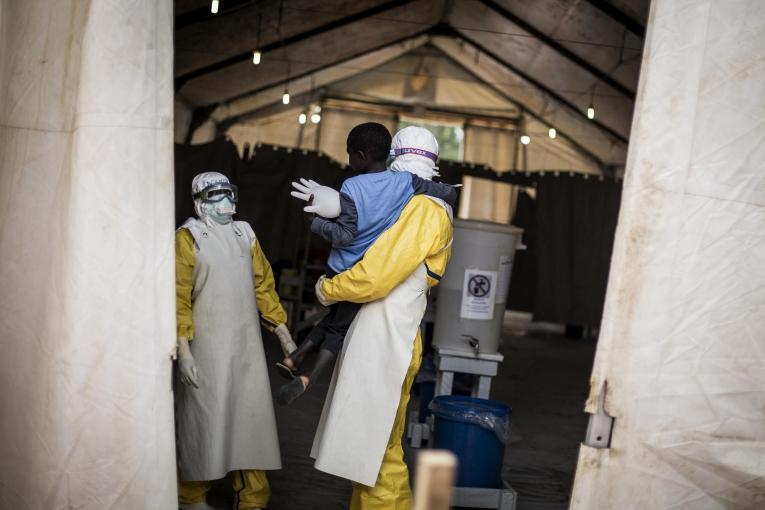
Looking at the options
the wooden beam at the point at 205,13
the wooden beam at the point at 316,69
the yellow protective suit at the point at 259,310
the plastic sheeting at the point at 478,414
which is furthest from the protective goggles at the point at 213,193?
the wooden beam at the point at 316,69

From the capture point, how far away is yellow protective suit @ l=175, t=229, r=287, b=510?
3.16 meters

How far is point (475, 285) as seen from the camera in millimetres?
4492

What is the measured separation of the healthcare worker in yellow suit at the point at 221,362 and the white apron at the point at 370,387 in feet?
1.53

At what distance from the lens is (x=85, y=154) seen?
223cm

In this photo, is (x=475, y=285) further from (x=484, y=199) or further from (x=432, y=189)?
(x=484, y=199)

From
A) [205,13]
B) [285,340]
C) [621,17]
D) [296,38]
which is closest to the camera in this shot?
[285,340]

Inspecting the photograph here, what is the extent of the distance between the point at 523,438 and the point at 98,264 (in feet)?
13.0

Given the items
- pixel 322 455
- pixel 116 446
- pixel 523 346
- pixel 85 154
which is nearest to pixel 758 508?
pixel 322 455

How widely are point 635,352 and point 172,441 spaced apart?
4.15ft

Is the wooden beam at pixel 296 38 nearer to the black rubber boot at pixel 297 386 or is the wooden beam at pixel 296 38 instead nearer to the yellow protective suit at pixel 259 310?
the yellow protective suit at pixel 259 310

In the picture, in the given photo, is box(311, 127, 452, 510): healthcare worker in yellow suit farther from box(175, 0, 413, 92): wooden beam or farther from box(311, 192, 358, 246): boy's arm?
box(175, 0, 413, 92): wooden beam

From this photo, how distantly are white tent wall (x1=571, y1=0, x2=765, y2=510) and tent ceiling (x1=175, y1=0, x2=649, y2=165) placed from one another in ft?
18.5

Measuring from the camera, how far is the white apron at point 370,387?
2.97m

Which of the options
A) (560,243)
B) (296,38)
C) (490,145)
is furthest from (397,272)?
(490,145)
